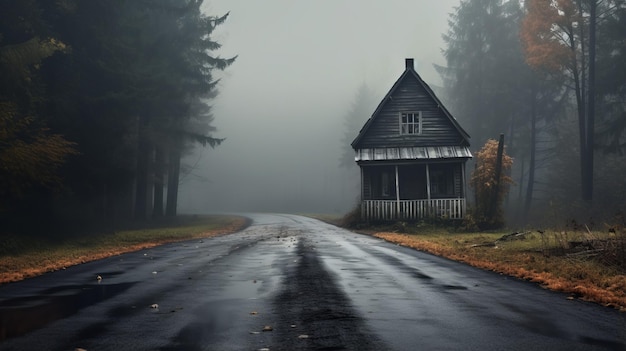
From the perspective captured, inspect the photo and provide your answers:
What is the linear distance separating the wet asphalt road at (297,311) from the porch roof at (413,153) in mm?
A: 18256

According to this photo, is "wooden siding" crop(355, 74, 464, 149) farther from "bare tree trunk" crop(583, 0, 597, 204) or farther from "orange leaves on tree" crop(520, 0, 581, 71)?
"bare tree trunk" crop(583, 0, 597, 204)

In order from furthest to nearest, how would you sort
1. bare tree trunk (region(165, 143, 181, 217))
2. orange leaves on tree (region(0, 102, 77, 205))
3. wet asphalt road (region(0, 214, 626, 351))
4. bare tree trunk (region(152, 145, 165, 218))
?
1. bare tree trunk (region(165, 143, 181, 217))
2. bare tree trunk (region(152, 145, 165, 218))
3. orange leaves on tree (region(0, 102, 77, 205))
4. wet asphalt road (region(0, 214, 626, 351))

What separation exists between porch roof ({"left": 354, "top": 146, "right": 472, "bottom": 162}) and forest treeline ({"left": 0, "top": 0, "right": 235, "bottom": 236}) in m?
12.5

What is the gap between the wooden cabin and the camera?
30.8 meters

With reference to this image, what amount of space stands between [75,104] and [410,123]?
19822 millimetres

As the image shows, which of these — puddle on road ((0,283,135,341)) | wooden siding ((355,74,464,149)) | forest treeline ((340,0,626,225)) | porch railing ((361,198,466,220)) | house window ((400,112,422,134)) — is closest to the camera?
puddle on road ((0,283,135,341))

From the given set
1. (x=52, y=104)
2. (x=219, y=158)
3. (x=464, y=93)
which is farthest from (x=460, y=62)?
(x=219, y=158)

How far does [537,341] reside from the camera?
5719mm

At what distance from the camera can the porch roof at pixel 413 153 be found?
100ft

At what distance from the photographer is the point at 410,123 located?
32781mm

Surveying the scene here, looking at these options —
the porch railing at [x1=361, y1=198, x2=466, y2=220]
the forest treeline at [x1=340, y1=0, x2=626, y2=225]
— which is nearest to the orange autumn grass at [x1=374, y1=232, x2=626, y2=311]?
→ the porch railing at [x1=361, y1=198, x2=466, y2=220]

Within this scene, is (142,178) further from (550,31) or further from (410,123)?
(550,31)

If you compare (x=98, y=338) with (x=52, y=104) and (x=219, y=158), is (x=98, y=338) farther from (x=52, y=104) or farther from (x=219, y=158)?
(x=219, y=158)

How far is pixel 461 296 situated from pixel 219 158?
150476 mm
